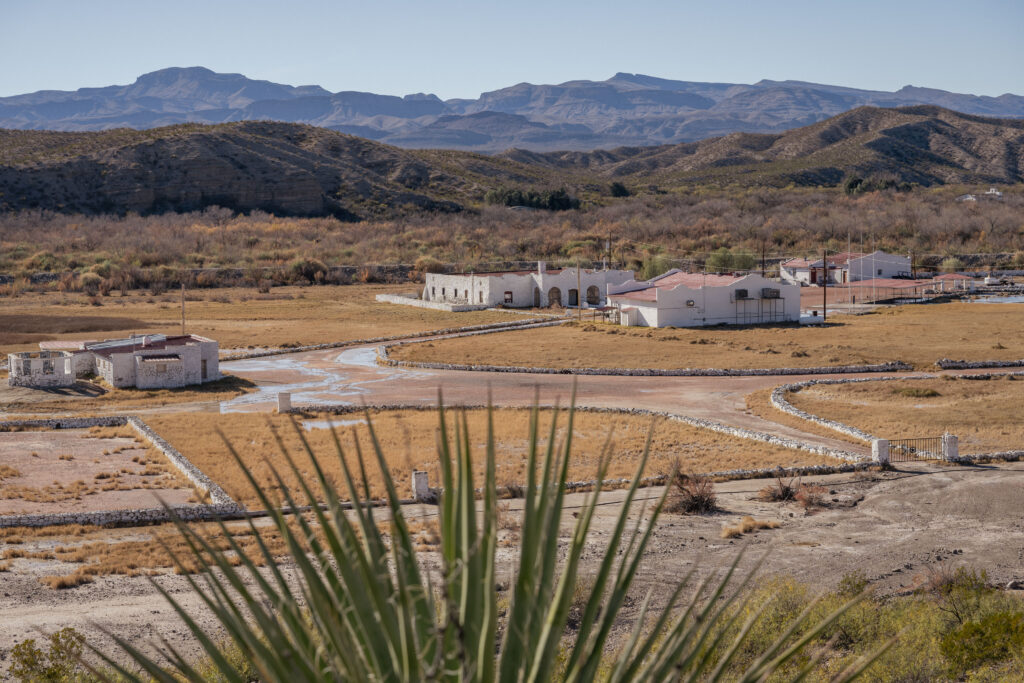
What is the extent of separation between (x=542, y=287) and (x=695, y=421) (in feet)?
130

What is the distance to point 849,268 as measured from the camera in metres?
78.9

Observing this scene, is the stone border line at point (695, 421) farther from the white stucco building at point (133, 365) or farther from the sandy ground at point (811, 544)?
the white stucco building at point (133, 365)

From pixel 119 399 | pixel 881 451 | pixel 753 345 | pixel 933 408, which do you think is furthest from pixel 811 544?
pixel 753 345

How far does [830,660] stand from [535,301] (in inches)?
2328

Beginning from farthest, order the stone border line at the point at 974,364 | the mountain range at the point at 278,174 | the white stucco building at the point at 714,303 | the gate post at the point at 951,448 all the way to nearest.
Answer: the mountain range at the point at 278,174, the white stucco building at the point at 714,303, the stone border line at the point at 974,364, the gate post at the point at 951,448

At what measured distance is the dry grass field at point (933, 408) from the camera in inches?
1132

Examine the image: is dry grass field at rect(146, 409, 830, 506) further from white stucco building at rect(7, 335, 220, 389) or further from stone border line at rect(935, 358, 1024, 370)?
stone border line at rect(935, 358, 1024, 370)

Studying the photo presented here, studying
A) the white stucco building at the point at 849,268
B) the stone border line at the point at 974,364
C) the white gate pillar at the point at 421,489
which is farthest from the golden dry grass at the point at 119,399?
the white stucco building at the point at 849,268

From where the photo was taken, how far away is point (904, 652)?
11.4 metres

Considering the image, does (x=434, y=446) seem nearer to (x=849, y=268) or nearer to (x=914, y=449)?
(x=914, y=449)

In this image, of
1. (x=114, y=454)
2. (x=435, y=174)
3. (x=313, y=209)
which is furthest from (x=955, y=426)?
(x=435, y=174)

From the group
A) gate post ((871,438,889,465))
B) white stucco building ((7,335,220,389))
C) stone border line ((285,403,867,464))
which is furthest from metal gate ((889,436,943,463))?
white stucco building ((7,335,220,389))

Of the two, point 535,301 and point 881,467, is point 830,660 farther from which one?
point 535,301

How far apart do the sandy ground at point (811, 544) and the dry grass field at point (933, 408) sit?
464 centimetres
